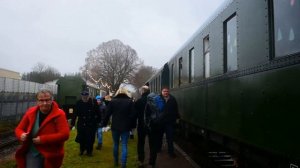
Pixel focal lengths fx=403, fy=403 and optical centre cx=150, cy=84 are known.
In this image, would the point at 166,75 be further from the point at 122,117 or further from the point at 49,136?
the point at 49,136

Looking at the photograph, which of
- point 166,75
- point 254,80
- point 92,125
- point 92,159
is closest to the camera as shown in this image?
point 254,80

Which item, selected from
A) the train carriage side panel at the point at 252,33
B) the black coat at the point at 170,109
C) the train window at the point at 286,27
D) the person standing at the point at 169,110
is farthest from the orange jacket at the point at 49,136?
the black coat at the point at 170,109

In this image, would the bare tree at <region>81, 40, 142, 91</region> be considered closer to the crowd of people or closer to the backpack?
the crowd of people

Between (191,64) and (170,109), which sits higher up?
(191,64)

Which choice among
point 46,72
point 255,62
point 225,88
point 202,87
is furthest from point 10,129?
point 46,72

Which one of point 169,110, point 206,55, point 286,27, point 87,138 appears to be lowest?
point 87,138

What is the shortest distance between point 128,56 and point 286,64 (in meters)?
70.6

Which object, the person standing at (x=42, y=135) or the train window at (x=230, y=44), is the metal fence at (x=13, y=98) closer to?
the train window at (x=230, y=44)

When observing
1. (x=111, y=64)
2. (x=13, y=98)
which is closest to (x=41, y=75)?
(x=111, y=64)

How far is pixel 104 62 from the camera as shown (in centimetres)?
7325

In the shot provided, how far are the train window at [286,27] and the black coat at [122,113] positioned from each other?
4.70 metres

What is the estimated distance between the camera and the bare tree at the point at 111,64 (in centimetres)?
7228

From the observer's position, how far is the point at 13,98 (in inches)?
802

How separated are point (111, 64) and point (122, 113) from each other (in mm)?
64507
